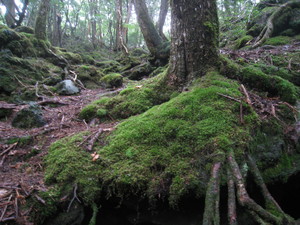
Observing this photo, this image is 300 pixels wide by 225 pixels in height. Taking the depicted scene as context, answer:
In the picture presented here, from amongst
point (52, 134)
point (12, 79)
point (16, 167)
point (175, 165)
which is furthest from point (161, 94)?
point (12, 79)

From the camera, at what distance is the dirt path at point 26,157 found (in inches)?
96.6

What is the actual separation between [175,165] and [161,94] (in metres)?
2.31

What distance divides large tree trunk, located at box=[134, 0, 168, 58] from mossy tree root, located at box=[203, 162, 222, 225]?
29.4 feet

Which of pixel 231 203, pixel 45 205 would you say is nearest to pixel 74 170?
pixel 45 205

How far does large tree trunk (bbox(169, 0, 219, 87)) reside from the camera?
4.07 metres

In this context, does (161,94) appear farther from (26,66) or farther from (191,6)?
(26,66)

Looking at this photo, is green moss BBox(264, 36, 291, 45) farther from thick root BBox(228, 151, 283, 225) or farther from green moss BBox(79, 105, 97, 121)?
thick root BBox(228, 151, 283, 225)

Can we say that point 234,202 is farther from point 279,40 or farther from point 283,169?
point 279,40

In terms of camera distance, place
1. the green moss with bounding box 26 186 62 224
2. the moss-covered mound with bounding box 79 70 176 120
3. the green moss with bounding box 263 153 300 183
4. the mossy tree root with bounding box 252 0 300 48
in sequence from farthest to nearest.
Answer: the mossy tree root with bounding box 252 0 300 48
the moss-covered mound with bounding box 79 70 176 120
the green moss with bounding box 263 153 300 183
the green moss with bounding box 26 186 62 224

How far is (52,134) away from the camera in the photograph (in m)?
4.40

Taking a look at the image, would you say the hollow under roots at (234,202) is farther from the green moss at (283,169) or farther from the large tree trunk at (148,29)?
the large tree trunk at (148,29)

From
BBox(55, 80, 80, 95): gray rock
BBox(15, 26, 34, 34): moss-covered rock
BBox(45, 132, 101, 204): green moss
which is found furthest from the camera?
BBox(15, 26, 34, 34): moss-covered rock

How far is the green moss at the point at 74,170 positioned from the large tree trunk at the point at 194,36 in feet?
8.64

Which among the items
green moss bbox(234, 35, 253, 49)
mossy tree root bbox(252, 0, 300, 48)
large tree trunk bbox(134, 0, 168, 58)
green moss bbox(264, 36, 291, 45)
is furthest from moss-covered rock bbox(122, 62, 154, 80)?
green moss bbox(264, 36, 291, 45)
